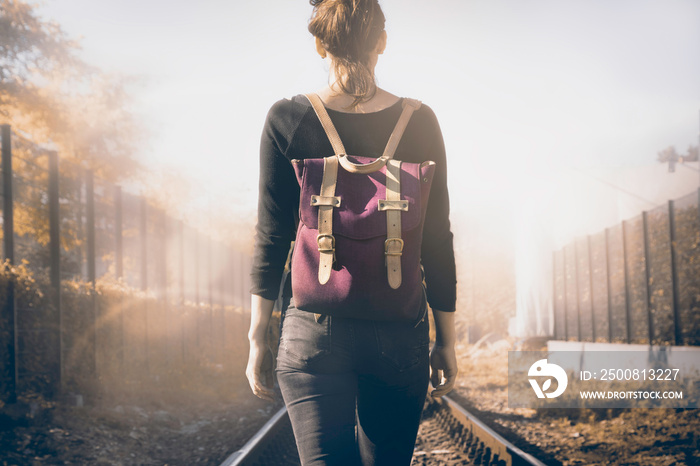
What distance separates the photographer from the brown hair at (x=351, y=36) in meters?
1.83

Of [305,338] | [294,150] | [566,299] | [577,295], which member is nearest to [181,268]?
[577,295]

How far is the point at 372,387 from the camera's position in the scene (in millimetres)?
1738

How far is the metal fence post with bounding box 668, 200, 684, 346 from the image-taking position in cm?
811

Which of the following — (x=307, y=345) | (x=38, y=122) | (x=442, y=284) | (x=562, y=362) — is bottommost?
(x=562, y=362)

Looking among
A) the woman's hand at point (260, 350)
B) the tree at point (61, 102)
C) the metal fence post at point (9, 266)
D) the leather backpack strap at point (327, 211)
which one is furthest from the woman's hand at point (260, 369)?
the tree at point (61, 102)

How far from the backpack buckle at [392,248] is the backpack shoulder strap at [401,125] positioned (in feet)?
0.85

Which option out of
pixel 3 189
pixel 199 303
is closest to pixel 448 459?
pixel 3 189

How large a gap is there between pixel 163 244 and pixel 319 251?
39.4 ft

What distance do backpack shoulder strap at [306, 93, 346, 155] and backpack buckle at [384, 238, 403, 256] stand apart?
305 millimetres

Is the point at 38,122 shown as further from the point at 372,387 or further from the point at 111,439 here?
the point at 372,387


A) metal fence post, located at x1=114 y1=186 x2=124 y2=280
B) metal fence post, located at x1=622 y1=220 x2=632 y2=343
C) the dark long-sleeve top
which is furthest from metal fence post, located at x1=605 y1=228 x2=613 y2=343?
the dark long-sleeve top

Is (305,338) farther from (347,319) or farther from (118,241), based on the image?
(118,241)

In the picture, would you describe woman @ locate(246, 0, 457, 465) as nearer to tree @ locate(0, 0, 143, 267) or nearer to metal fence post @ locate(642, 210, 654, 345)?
metal fence post @ locate(642, 210, 654, 345)

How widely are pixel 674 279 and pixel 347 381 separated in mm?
8067
